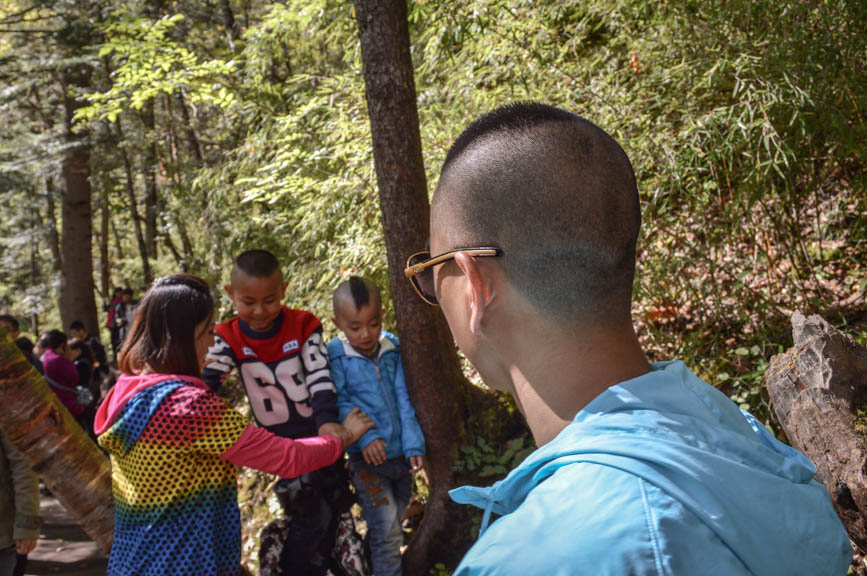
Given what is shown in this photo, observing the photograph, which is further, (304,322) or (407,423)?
(407,423)

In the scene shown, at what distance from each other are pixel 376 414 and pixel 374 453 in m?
0.29

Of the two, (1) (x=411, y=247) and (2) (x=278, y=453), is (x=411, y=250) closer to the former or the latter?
(1) (x=411, y=247)

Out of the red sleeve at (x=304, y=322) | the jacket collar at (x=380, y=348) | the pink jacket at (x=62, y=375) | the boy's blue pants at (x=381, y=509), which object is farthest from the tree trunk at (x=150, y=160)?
the boy's blue pants at (x=381, y=509)

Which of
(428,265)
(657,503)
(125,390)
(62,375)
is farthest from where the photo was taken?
(62,375)

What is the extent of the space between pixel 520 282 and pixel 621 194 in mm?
274

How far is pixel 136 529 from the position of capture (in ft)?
8.54

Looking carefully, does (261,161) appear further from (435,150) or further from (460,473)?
(460,473)

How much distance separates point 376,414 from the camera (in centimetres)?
398

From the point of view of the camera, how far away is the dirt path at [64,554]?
19.1 feet

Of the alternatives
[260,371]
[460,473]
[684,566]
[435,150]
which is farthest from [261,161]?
[684,566]

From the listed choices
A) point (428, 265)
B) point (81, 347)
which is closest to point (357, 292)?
point (428, 265)

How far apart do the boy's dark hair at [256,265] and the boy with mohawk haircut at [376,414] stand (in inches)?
17.2

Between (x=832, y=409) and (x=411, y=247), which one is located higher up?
(x=411, y=247)

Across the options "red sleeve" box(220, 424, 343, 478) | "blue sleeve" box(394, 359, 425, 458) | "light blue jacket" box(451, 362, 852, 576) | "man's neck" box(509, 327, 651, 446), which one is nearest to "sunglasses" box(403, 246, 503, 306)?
"man's neck" box(509, 327, 651, 446)
